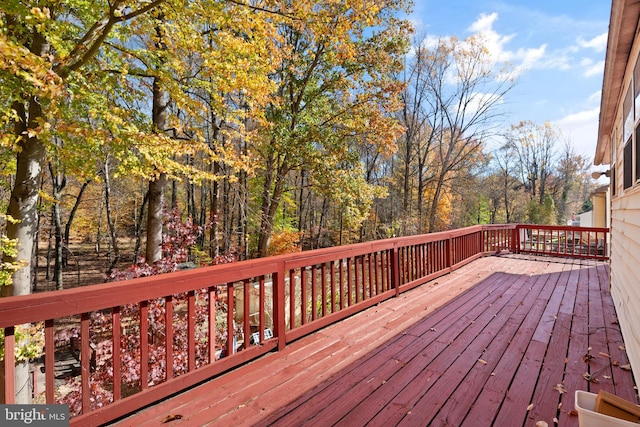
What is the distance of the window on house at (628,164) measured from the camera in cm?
313

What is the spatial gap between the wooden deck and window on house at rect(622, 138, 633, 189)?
1.64 meters

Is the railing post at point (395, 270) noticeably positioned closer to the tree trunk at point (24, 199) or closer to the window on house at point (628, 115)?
the window on house at point (628, 115)

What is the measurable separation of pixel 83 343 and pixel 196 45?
490cm

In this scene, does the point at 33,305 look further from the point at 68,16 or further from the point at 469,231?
the point at 469,231

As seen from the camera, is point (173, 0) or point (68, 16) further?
point (68, 16)

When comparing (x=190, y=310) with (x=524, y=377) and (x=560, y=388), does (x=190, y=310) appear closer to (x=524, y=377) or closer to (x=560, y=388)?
(x=524, y=377)

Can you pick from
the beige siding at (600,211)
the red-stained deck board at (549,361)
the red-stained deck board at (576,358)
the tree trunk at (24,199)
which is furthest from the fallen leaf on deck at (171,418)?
the beige siding at (600,211)

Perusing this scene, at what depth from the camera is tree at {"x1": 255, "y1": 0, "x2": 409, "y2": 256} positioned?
927 centimetres

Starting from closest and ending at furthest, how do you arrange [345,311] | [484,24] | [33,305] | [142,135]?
[33,305] < [345,311] < [142,135] < [484,24]

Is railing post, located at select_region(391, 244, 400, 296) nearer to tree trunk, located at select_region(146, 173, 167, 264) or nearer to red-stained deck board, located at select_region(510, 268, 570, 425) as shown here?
red-stained deck board, located at select_region(510, 268, 570, 425)

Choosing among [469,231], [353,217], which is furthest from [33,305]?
[353,217]

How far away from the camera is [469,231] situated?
703 cm

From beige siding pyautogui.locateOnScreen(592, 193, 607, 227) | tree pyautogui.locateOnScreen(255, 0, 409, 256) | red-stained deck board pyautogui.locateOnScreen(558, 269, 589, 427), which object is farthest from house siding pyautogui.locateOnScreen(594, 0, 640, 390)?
beige siding pyautogui.locateOnScreen(592, 193, 607, 227)

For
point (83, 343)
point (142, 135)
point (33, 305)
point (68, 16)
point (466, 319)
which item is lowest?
point (466, 319)
